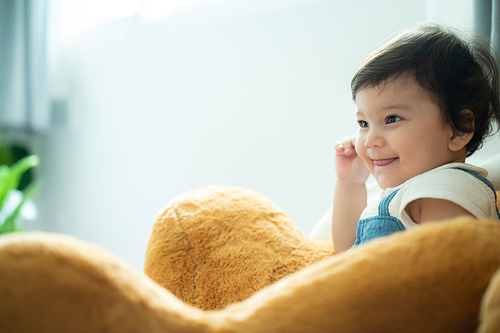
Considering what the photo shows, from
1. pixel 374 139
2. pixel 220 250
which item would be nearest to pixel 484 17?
pixel 374 139

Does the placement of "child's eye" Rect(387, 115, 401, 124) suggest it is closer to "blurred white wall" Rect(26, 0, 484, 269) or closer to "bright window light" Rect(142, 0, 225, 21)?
"blurred white wall" Rect(26, 0, 484, 269)

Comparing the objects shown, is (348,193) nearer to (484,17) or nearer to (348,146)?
(348,146)

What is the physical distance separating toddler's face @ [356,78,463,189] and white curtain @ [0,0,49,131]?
59.4 inches

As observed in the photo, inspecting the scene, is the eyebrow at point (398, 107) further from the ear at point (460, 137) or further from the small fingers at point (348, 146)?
the small fingers at point (348, 146)

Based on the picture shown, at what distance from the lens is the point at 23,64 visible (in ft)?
5.44

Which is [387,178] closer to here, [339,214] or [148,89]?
[339,214]

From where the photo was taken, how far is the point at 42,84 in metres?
1.66

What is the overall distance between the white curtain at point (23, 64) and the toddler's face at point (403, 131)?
4.95 ft

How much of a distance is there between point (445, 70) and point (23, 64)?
170cm

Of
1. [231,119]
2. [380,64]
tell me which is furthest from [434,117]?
[231,119]

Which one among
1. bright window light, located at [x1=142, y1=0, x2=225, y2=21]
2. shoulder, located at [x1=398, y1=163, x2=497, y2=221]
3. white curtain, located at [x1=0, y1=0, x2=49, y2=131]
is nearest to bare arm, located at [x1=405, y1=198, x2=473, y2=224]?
shoulder, located at [x1=398, y1=163, x2=497, y2=221]

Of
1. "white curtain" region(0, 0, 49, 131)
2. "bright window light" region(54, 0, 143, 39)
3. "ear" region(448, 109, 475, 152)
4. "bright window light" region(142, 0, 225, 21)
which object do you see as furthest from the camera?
"white curtain" region(0, 0, 49, 131)

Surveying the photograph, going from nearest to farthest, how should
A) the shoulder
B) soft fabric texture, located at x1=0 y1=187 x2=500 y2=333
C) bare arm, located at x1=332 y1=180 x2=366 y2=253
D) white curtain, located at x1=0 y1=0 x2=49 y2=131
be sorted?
soft fabric texture, located at x1=0 y1=187 x2=500 y2=333 < the shoulder < bare arm, located at x1=332 y1=180 x2=366 y2=253 < white curtain, located at x1=0 y1=0 x2=49 y2=131

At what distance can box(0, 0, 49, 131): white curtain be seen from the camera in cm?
163
